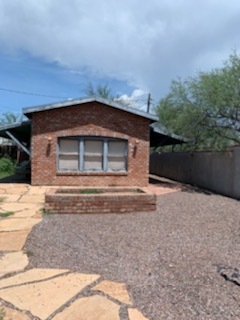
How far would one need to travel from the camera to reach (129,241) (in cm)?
596

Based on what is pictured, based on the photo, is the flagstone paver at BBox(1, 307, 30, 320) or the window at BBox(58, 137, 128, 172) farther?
the window at BBox(58, 137, 128, 172)

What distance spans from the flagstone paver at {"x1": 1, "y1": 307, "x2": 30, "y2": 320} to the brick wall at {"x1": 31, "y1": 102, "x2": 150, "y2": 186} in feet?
34.2

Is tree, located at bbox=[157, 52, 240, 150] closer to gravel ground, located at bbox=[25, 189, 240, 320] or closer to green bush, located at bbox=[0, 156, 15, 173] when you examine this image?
gravel ground, located at bbox=[25, 189, 240, 320]

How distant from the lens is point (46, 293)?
378cm

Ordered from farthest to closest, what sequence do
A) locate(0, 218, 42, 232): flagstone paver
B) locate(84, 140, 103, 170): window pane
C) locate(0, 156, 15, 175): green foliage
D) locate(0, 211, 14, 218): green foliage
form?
1. locate(0, 156, 15, 175): green foliage
2. locate(84, 140, 103, 170): window pane
3. locate(0, 211, 14, 218): green foliage
4. locate(0, 218, 42, 232): flagstone paver

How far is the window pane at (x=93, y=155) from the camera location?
1394 centimetres

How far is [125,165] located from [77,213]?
252 inches

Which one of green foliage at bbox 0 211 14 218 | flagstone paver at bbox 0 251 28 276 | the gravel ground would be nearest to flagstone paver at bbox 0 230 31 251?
the gravel ground

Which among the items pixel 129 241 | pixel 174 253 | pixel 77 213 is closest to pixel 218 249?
pixel 174 253

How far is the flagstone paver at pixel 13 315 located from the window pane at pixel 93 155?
420 inches

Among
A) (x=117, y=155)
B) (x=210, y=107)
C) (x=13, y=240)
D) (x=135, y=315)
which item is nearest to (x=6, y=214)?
(x=13, y=240)

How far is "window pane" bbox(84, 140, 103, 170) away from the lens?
45.7 ft

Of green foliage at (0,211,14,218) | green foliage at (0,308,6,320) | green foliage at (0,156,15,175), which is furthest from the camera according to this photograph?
green foliage at (0,156,15,175)

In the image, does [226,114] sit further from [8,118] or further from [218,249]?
[8,118]
